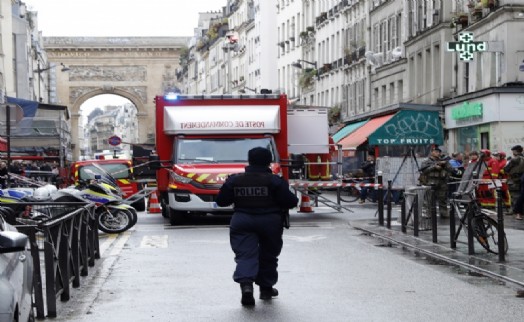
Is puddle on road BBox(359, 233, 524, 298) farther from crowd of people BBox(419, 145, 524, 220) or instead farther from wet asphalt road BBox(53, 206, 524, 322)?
crowd of people BBox(419, 145, 524, 220)

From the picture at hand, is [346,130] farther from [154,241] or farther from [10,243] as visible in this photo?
[10,243]

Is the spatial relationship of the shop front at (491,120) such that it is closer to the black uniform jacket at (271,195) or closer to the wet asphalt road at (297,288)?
the wet asphalt road at (297,288)

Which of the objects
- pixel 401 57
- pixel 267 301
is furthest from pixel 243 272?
pixel 401 57

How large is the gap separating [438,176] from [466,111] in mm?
14950

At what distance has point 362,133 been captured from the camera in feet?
153

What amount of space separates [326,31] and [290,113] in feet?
141

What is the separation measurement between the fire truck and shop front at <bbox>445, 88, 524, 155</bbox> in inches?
463

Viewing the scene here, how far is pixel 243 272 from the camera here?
1202cm

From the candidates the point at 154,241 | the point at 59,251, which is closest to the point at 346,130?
the point at 154,241

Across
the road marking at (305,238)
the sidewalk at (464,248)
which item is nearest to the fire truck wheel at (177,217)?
the sidewalk at (464,248)

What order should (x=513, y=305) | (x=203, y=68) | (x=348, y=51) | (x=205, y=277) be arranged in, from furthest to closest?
1. (x=203, y=68)
2. (x=348, y=51)
3. (x=205, y=277)
4. (x=513, y=305)

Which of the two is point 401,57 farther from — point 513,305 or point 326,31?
point 513,305

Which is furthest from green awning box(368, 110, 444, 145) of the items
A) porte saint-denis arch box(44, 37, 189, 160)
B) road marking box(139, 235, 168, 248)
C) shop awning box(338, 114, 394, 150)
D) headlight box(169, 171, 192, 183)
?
porte saint-denis arch box(44, 37, 189, 160)

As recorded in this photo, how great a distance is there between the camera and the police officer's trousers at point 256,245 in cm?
1210
